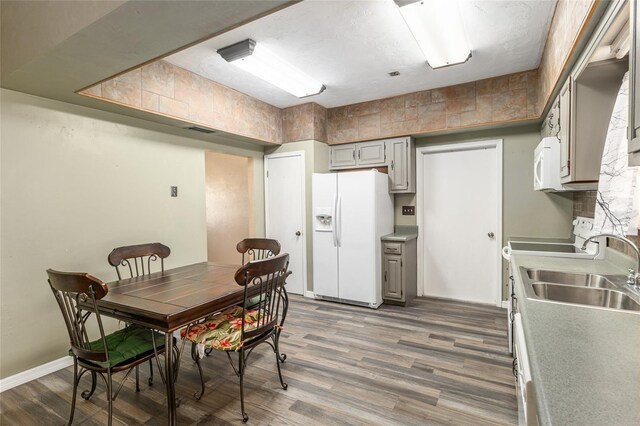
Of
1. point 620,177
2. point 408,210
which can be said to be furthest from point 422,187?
point 620,177

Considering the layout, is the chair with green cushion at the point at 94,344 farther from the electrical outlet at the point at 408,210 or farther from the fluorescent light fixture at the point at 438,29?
the electrical outlet at the point at 408,210

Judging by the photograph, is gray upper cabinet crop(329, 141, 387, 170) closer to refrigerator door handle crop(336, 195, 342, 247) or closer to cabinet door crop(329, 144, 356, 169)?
cabinet door crop(329, 144, 356, 169)

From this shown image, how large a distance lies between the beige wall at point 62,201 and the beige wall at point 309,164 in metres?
1.62

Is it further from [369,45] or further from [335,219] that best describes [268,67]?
[335,219]

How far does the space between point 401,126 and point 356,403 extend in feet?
10.5

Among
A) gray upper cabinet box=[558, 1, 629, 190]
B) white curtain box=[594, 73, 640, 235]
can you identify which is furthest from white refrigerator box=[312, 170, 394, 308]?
white curtain box=[594, 73, 640, 235]

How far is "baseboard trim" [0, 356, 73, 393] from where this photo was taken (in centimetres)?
225

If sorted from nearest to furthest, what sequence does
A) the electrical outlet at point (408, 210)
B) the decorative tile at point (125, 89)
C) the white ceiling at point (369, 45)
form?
the white ceiling at point (369, 45)
the decorative tile at point (125, 89)
the electrical outlet at point (408, 210)

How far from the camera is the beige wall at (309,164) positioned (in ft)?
13.9

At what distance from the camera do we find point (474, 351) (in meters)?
2.72

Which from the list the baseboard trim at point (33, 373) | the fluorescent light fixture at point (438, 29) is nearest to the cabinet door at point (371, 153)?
the fluorescent light fixture at point (438, 29)

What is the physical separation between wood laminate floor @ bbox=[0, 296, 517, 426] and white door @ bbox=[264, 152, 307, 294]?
1334mm

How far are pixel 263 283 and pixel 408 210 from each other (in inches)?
109

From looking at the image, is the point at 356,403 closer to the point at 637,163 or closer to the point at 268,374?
the point at 268,374
